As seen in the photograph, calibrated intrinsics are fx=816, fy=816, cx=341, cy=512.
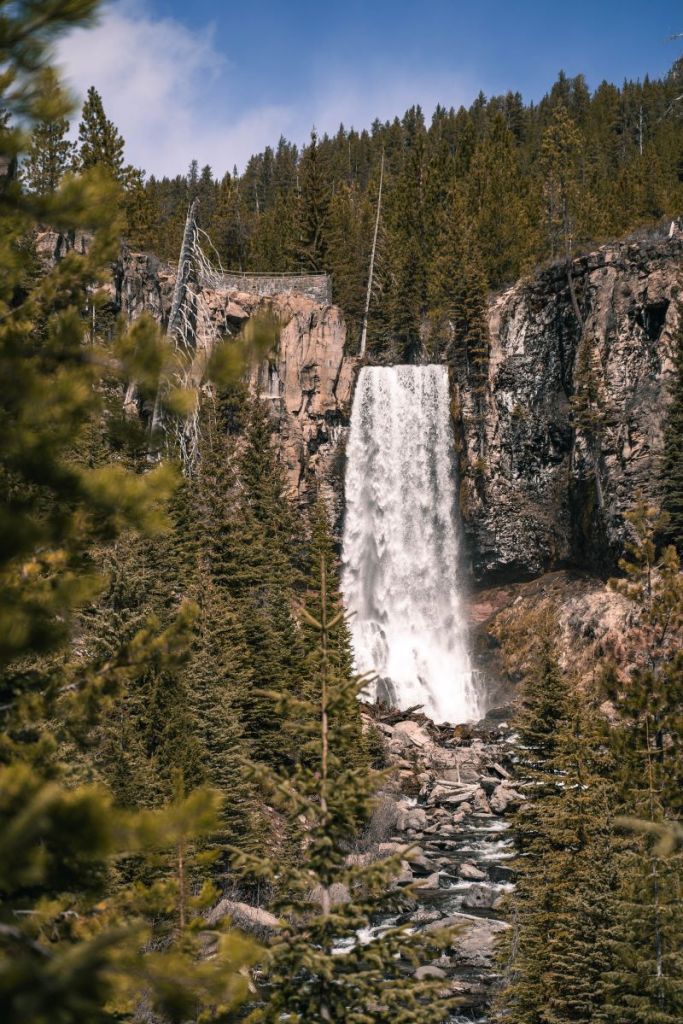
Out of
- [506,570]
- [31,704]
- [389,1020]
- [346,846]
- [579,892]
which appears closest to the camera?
[31,704]

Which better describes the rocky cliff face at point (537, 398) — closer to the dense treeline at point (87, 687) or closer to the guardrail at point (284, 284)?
the guardrail at point (284, 284)

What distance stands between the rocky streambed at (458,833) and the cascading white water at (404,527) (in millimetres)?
9083

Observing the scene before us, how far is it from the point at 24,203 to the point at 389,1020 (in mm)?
8397

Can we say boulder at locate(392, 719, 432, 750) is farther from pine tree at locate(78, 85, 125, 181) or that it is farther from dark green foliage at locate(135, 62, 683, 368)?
pine tree at locate(78, 85, 125, 181)

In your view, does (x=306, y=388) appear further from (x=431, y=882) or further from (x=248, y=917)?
(x=248, y=917)

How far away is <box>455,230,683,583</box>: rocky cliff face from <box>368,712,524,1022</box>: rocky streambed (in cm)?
1298

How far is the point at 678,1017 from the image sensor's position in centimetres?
1168

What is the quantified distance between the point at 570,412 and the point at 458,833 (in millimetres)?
30655

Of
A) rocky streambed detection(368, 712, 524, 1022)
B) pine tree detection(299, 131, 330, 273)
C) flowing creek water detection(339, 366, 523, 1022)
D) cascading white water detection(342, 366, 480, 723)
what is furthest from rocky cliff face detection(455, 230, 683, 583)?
pine tree detection(299, 131, 330, 273)

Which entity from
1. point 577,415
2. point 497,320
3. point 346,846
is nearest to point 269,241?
point 497,320

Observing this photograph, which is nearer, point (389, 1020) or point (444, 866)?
point (389, 1020)

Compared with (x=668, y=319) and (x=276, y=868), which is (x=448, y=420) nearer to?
(x=668, y=319)

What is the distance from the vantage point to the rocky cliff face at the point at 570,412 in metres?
48.4

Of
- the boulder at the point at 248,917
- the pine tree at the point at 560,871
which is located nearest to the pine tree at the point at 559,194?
the pine tree at the point at 560,871
